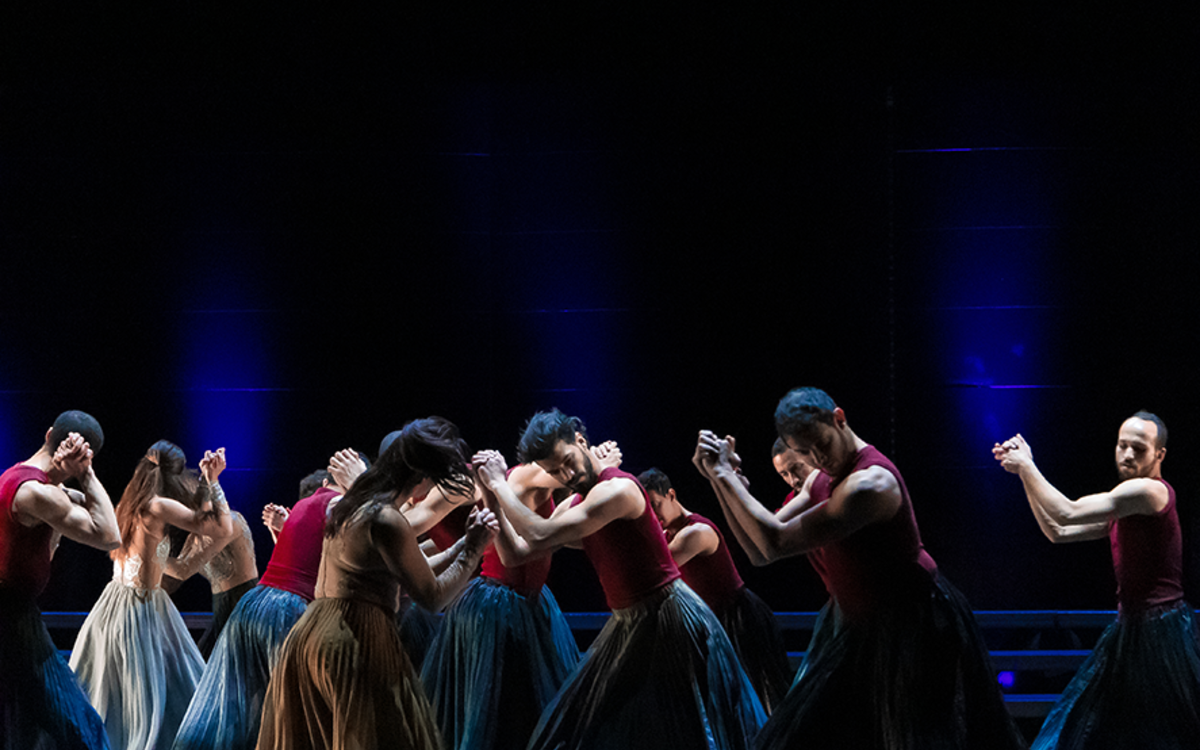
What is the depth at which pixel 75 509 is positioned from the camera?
4.00 meters

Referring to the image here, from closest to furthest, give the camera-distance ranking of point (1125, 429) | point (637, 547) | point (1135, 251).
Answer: point (637, 547) → point (1125, 429) → point (1135, 251)

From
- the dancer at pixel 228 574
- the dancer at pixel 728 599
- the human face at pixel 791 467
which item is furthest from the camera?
the dancer at pixel 228 574

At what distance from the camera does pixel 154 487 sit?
4.94 m

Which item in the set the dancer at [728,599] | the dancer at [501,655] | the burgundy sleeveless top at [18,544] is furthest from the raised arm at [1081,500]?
the burgundy sleeveless top at [18,544]

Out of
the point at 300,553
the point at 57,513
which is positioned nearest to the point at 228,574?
A: the point at 300,553

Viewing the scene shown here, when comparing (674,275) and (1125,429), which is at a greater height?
(674,275)

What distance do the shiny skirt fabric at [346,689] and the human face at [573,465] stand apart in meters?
0.83

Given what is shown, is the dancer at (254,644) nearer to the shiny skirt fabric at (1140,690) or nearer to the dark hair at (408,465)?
the dark hair at (408,465)

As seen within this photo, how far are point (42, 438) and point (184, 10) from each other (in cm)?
284

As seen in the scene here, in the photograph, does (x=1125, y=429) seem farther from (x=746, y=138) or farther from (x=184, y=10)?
(x=184, y=10)

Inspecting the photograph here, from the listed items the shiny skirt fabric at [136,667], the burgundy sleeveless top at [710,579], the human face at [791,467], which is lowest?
the shiny skirt fabric at [136,667]

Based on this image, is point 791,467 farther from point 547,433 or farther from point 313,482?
point 313,482

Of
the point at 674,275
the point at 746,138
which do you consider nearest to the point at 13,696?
the point at 674,275

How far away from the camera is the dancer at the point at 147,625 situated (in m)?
4.64
